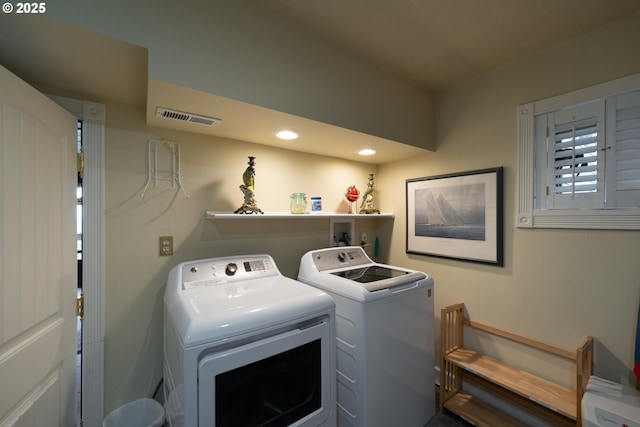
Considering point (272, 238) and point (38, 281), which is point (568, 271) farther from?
point (38, 281)

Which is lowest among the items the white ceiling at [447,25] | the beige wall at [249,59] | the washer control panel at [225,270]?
the washer control panel at [225,270]

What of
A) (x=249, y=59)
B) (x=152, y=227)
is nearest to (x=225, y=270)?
(x=152, y=227)

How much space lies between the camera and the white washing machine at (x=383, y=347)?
1353 millimetres

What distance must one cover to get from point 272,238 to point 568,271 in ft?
6.18

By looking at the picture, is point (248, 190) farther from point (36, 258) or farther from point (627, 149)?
point (627, 149)

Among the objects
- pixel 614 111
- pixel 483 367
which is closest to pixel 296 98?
pixel 614 111

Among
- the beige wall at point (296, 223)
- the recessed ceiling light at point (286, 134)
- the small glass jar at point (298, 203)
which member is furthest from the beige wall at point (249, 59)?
the small glass jar at point (298, 203)

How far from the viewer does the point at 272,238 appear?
1937mm

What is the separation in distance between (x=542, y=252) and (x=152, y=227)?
240 centimetres

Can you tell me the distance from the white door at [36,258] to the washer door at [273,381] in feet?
2.30

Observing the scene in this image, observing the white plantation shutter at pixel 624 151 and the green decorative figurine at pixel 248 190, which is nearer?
the white plantation shutter at pixel 624 151

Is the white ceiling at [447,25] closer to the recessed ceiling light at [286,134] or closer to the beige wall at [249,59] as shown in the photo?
the beige wall at [249,59]

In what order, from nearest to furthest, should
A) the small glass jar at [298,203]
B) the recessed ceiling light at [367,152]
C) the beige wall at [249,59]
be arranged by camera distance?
the beige wall at [249,59] < the small glass jar at [298,203] < the recessed ceiling light at [367,152]

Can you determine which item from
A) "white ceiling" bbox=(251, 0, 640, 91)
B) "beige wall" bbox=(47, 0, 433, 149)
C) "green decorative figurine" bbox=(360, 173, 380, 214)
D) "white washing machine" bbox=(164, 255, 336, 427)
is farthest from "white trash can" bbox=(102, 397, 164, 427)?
"white ceiling" bbox=(251, 0, 640, 91)
